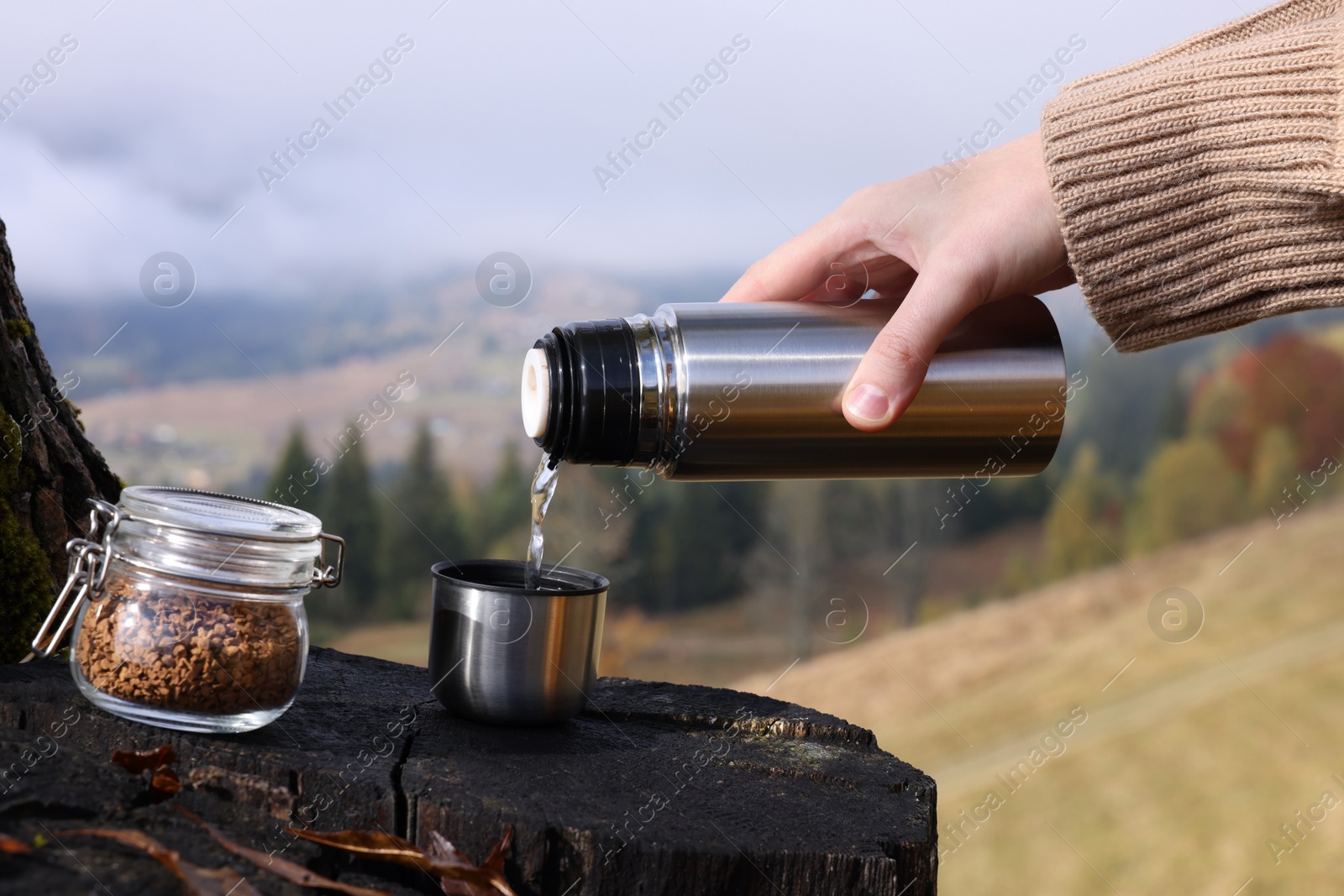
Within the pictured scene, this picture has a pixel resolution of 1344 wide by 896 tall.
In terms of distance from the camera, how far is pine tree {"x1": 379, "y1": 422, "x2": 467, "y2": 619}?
7578 millimetres

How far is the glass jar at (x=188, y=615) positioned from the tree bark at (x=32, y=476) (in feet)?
0.68

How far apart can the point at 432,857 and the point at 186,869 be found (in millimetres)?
204

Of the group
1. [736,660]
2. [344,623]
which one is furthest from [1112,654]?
[344,623]

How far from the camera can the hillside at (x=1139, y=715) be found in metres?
4.68

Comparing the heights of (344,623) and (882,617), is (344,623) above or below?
above

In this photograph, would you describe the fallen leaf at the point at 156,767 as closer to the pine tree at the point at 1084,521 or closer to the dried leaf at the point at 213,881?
the dried leaf at the point at 213,881

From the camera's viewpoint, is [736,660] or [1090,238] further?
[736,660]

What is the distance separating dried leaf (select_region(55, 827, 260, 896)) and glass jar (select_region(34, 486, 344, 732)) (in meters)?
0.20

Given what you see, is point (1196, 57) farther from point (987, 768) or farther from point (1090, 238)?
point (987, 768)

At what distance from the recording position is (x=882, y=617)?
1153cm

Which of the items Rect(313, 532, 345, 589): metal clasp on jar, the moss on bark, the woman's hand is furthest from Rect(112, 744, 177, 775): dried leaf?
the woman's hand

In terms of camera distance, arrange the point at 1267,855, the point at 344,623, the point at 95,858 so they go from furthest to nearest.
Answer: the point at 344,623 < the point at 1267,855 < the point at 95,858

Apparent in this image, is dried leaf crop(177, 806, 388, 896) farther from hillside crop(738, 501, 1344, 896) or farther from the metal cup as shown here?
hillside crop(738, 501, 1344, 896)

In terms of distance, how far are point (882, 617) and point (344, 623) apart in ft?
19.9
